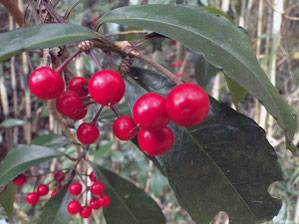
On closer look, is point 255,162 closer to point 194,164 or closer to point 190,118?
point 194,164

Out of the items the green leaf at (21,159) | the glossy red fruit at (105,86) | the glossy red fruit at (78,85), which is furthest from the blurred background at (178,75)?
the glossy red fruit at (105,86)

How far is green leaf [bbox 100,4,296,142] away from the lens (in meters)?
0.37

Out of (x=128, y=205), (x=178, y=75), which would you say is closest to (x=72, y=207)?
(x=128, y=205)

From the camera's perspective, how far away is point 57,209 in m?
0.84

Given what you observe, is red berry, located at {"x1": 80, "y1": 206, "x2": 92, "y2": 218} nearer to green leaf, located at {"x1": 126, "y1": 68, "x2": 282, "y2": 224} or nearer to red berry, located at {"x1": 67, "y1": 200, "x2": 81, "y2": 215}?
red berry, located at {"x1": 67, "y1": 200, "x2": 81, "y2": 215}

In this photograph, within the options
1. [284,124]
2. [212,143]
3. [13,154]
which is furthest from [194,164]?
[13,154]

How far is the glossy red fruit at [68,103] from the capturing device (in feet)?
1.45

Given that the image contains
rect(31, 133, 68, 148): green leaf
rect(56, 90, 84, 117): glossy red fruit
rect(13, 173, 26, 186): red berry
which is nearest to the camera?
rect(56, 90, 84, 117): glossy red fruit

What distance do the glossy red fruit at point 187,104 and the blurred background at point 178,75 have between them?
0.60 m

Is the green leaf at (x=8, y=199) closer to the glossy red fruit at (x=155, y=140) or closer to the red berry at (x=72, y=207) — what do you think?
the red berry at (x=72, y=207)

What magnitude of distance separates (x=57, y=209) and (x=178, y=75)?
974mm

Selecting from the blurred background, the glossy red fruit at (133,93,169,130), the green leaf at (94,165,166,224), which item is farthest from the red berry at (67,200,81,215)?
the glossy red fruit at (133,93,169,130)

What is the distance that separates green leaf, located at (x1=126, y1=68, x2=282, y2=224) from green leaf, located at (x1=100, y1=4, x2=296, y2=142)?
0.09 m

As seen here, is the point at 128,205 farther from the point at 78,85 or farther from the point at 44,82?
the point at 44,82
